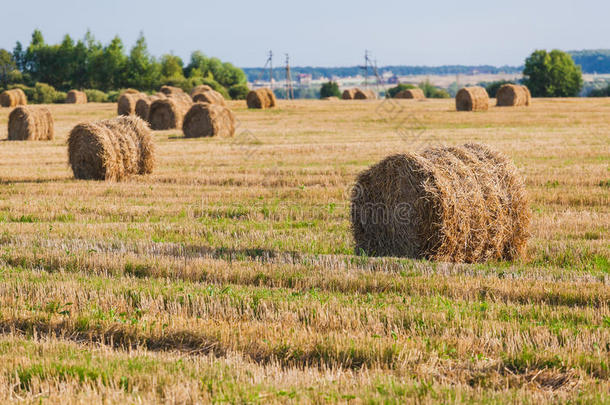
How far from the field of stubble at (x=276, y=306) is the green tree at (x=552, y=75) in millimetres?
79655

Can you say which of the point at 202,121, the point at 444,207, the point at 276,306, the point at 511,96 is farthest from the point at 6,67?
the point at 276,306

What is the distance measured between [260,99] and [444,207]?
45134 millimetres

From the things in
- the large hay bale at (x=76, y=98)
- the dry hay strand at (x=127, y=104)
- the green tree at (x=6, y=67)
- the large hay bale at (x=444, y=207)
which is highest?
the green tree at (x=6, y=67)

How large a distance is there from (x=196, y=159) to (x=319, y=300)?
16.2 meters

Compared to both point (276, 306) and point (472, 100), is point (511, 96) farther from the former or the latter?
point (276, 306)

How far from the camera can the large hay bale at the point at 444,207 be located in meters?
9.97

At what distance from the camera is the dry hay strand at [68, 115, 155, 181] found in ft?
62.7

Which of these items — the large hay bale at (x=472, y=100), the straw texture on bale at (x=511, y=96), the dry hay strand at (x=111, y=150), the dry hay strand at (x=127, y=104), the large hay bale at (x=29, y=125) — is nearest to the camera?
the dry hay strand at (x=111, y=150)

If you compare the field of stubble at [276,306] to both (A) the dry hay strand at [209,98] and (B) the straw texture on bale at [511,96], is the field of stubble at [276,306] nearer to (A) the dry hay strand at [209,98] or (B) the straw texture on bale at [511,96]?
(A) the dry hay strand at [209,98]

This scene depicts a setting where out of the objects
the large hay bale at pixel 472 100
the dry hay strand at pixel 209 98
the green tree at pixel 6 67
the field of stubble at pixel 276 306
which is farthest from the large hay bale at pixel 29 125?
the green tree at pixel 6 67

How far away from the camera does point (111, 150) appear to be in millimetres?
19141

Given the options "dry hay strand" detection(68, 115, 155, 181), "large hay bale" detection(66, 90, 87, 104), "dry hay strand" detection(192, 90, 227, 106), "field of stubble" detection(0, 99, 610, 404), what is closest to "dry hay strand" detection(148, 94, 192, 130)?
"dry hay strand" detection(192, 90, 227, 106)

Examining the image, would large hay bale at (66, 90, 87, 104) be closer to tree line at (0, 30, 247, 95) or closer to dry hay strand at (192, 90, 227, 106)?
tree line at (0, 30, 247, 95)

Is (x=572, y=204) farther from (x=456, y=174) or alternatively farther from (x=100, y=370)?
(x=100, y=370)
